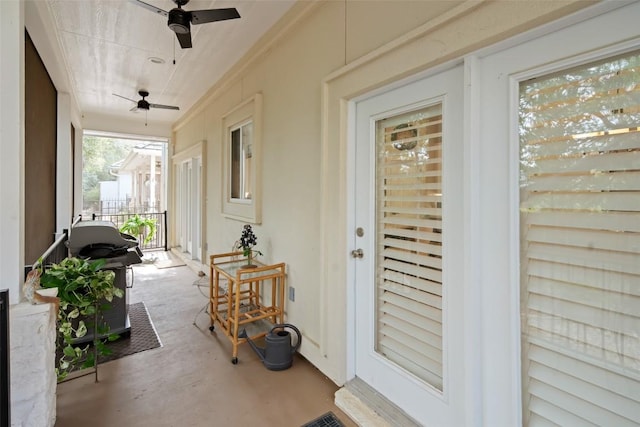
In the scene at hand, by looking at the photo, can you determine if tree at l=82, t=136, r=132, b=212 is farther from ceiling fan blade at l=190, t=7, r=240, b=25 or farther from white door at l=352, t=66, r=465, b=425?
white door at l=352, t=66, r=465, b=425

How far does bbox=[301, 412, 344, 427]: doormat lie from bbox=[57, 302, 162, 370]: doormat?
166cm

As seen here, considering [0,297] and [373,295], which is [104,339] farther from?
[373,295]

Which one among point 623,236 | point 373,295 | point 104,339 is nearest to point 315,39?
point 373,295

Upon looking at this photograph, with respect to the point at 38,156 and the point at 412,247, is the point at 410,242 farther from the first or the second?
the point at 38,156

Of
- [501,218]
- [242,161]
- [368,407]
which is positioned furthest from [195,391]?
[242,161]

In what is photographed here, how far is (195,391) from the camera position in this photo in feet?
6.77

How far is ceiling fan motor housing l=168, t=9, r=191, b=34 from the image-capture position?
7.33 feet

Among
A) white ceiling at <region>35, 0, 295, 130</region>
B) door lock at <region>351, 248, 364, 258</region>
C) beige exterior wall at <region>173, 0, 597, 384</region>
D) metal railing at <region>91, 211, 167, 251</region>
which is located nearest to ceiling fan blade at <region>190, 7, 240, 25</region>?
white ceiling at <region>35, 0, 295, 130</region>

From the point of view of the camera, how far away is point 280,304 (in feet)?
8.91

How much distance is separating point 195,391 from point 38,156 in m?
2.31

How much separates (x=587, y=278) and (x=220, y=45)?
11.7 ft

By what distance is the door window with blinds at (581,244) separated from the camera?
103 cm

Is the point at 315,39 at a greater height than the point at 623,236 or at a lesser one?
greater

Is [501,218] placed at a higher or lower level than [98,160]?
lower
